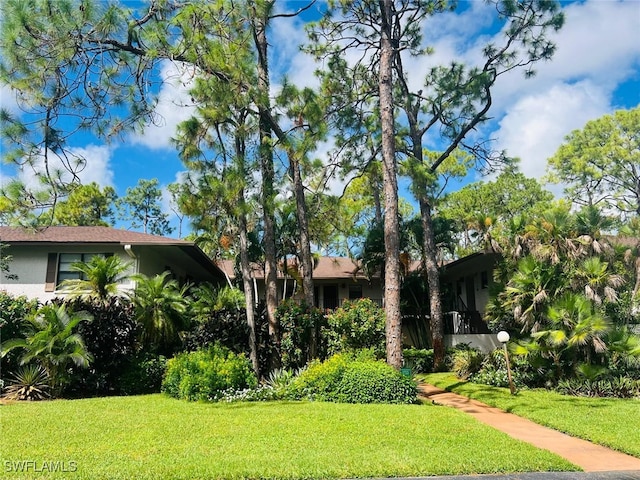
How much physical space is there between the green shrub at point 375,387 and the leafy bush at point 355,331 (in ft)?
10.4

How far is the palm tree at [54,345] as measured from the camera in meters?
10.2

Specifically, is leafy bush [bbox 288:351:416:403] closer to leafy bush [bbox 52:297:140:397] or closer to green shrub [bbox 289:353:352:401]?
green shrub [bbox 289:353:352:401]

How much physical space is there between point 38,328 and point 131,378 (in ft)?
8.14

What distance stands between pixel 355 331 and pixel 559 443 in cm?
703

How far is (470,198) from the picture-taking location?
115 ft

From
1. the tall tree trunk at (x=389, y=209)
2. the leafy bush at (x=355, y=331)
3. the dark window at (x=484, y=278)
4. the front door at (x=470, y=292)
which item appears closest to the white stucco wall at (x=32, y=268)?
the leafy bush at (x=355, y=331)

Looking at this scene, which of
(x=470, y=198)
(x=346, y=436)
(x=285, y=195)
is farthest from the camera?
(x=470, y=198)

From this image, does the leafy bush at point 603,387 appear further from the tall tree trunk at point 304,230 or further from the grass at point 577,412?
the tall tree trunk at point 304,230

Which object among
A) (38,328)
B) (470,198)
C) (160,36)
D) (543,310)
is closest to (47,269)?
(38,328)

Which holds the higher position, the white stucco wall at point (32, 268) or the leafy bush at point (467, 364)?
the white stucco wall at point (32, 268)

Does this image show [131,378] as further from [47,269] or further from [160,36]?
[160,36]

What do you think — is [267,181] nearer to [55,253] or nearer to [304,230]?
[304,230]

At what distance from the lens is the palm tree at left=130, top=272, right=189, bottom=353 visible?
12.0m

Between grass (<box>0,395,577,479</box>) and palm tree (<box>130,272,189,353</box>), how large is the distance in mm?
3614
